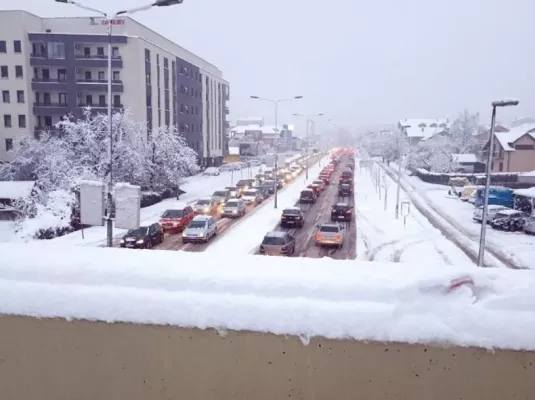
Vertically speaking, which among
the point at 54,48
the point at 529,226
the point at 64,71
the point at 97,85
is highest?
the point at 54,48

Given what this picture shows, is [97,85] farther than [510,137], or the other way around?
[97,85]

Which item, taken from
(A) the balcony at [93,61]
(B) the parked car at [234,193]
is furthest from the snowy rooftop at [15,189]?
(A) the balcony at [93,61]

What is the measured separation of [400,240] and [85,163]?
20.0 m

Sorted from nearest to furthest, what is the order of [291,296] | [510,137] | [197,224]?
1. [291,296]
2. [197,224]
3. [510,137]

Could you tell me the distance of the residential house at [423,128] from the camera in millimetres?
77375

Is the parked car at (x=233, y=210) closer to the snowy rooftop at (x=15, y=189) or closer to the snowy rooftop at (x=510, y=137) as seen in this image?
the snowy rooftop at (x=15, y=189)

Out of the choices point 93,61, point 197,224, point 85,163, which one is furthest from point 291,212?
point 93,61

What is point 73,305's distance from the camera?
206 centimetres

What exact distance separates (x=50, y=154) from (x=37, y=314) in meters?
28.6

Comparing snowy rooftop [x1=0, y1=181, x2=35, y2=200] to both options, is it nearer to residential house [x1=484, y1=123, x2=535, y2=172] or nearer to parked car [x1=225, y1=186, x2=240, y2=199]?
parked car [x1=225, y1=186, x2=240, y2=199]

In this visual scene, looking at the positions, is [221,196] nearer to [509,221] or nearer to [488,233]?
[488,233]

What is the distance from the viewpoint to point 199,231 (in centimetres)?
1977

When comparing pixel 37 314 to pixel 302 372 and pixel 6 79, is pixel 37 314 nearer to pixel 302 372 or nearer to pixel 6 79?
pixel 302 372

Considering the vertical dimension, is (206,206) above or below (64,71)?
below
